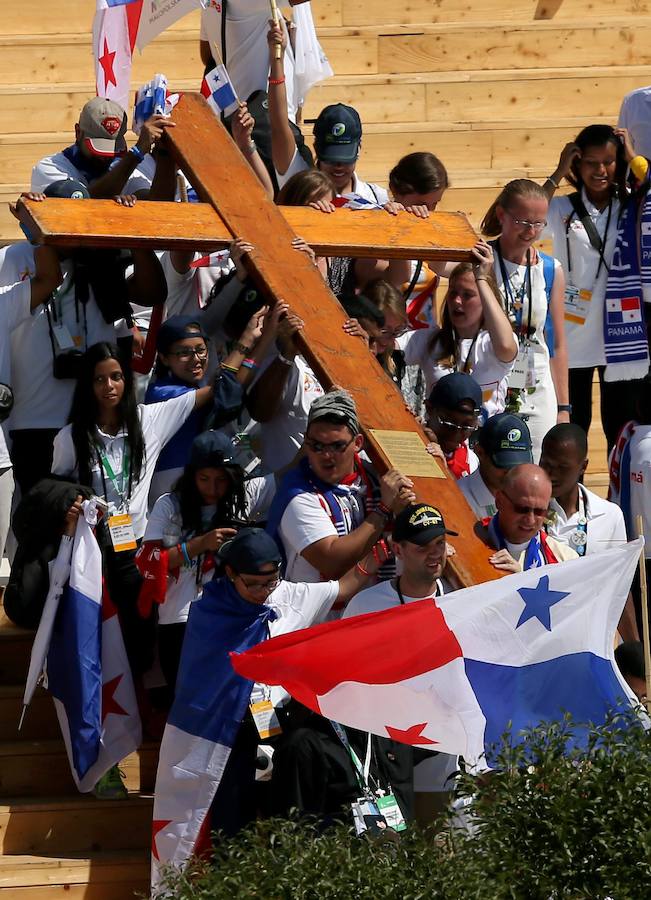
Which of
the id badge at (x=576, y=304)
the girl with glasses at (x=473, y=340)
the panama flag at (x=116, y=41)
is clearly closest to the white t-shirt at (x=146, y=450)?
the girl with glasses at (x=473, y=340)

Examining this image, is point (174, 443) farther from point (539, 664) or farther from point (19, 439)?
point (539, 664)

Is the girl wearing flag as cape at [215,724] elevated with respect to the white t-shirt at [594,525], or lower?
lower

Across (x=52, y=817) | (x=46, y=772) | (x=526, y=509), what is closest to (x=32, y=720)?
(x=46, y=772)

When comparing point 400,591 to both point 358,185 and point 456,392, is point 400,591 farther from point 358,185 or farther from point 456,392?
point 358,185

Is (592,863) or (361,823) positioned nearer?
(592,863)

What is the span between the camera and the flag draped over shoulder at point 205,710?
6.68 meters

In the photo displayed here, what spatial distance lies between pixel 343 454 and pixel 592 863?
2528 mm

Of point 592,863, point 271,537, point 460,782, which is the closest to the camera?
point 592,863

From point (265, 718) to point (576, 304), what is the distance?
303cm

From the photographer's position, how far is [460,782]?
5090 mm

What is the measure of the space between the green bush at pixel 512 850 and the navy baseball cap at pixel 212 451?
2155 millimetres

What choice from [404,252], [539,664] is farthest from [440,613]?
[404,252]

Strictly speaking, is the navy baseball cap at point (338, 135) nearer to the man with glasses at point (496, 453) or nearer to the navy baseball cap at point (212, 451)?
the man with glasses at point (496, 453)

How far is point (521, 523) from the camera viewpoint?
686 cm
